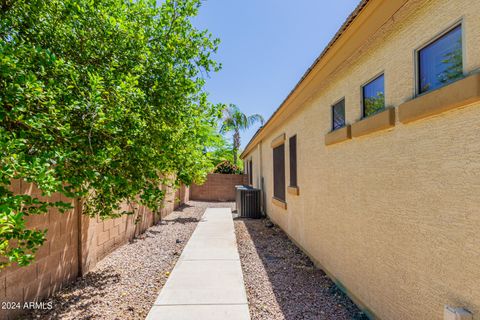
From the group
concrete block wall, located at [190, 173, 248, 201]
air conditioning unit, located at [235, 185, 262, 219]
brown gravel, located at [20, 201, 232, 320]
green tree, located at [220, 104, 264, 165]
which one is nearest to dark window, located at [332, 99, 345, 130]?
brown gravel, located at [20, 201, 232, 320]

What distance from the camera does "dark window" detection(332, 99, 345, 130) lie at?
4.56 metres

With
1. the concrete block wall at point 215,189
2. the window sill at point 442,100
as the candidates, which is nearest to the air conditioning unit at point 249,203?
the concrete block wall at point 215,189

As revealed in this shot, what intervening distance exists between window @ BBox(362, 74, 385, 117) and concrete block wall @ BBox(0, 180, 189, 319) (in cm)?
406

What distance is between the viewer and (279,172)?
9055 millimetres

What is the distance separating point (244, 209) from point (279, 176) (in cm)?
321

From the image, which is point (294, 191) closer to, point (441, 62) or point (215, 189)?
point (441, 62)

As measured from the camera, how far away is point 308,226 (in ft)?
19.8

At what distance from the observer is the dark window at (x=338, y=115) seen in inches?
179

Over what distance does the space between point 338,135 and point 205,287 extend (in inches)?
130

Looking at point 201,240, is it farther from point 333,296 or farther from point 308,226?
point 333,296

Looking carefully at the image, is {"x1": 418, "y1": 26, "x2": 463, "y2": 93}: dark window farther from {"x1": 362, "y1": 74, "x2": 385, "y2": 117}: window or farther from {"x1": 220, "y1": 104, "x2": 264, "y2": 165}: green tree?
{"x1": 220, "y1": 104, "x2": 264, "y2": 165}: green tree

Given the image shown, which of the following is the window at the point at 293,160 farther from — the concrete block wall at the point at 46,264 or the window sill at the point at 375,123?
the concrete block wall at the point at 46,264

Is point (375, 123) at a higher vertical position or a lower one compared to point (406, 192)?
higher

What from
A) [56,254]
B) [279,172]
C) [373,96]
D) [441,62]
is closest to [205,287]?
[56,254]
